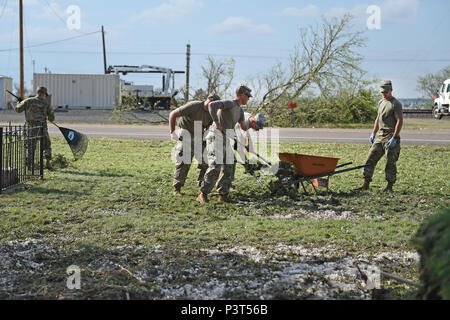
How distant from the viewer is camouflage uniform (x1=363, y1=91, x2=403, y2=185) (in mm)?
8969

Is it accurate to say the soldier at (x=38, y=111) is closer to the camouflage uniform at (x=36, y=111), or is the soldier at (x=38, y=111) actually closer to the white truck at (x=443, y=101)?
the camouflage uniform at (x=36, y=111)

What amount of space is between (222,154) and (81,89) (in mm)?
34619

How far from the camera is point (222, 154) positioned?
809 cm

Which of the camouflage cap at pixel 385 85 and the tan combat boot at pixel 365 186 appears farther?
the tan combat boot at pixel 365 186

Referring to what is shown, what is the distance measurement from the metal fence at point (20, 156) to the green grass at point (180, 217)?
14.0 inches

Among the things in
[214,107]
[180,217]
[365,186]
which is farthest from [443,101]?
[180,217]

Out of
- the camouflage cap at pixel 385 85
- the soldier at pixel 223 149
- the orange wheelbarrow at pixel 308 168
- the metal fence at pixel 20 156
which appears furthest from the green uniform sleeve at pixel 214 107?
the metal fence at pixel 20 156

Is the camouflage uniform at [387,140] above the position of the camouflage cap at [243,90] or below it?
below

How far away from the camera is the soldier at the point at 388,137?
8914 millimetres

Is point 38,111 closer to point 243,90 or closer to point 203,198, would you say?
point 203,198

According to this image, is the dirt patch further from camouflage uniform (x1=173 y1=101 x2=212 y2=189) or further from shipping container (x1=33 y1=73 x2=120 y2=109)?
shipping container (x1=33 y1=73 x2=120 y2=109)
